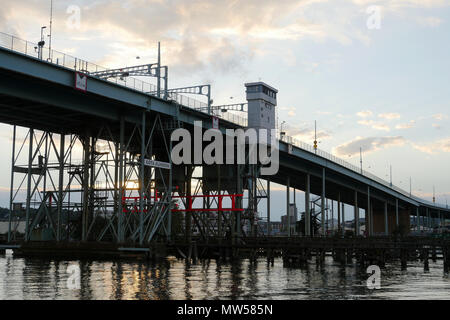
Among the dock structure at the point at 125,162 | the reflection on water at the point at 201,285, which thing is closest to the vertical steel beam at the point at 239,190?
the dock structure at the point at 125,162

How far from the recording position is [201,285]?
33812 mm

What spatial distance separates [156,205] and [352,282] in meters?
27.6

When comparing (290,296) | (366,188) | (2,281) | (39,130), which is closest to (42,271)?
(2,281)

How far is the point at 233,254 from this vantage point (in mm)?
60188

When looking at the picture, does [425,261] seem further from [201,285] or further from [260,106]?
[260,106]

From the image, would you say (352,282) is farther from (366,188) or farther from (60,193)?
(366,188)

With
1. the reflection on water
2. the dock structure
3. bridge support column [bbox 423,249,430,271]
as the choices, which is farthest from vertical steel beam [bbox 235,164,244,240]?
the reflection on water

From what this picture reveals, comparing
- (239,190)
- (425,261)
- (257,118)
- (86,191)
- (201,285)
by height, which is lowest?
(201,285)

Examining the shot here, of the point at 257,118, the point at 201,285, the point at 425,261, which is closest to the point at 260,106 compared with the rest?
the point at 257,118

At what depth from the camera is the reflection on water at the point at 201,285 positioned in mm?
28719

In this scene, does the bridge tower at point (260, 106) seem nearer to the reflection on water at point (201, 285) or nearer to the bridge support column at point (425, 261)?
the bridge support column at point (425, 261)

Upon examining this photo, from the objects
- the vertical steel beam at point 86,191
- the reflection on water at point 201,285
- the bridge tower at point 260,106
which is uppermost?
the bridge tower at point 260,106
